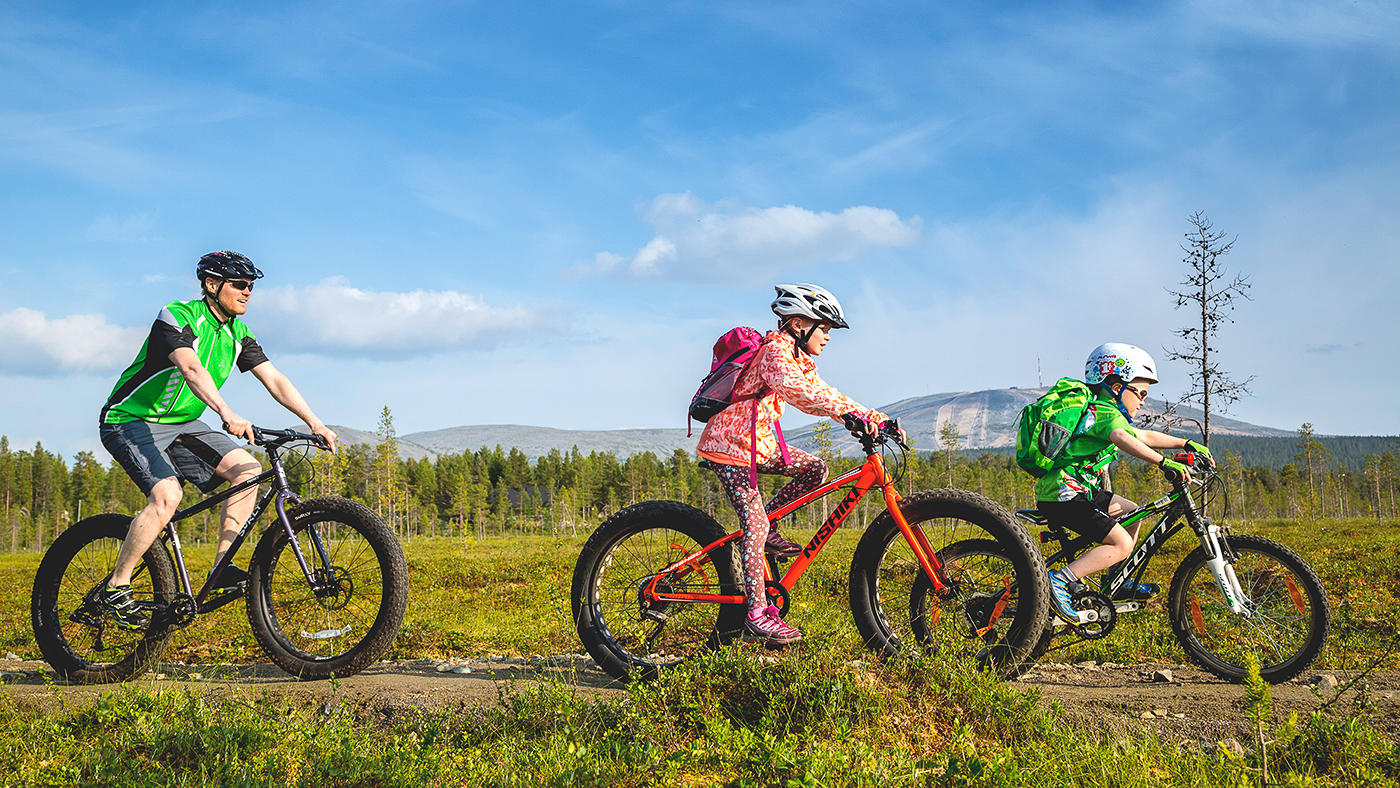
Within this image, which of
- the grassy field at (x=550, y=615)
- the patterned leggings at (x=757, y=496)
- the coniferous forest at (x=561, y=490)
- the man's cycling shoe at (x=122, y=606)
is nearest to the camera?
the patterned leggings at (x=757, y=496)

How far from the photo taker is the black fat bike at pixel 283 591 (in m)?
5.69

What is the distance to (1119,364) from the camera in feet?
22.6

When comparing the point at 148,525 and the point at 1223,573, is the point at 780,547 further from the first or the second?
the point at 148,525

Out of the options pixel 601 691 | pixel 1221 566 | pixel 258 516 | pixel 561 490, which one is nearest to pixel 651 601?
pixel 601 691

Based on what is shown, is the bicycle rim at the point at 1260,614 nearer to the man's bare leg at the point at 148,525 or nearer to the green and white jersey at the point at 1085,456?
the green and white jersey at the point at 1085,456

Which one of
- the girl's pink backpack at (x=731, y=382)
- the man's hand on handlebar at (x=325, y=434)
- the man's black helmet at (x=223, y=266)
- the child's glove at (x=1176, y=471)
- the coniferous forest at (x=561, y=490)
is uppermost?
the man's black helmet at (x=223, y=266)

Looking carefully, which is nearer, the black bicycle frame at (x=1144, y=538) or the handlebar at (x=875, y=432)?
the handlebar at (x=875, y=432)

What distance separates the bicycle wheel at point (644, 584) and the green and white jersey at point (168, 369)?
10.1ft

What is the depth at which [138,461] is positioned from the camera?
5867 millimetres

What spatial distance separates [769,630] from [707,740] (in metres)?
1.16

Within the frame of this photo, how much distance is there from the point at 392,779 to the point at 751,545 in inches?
98.8

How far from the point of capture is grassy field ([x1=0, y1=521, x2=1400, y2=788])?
390 centimetres

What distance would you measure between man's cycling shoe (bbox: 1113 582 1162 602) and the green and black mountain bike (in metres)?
0.03

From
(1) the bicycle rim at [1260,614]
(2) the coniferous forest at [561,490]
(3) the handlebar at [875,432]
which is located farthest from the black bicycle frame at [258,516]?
(2) the coniferous forest at [561,490]
